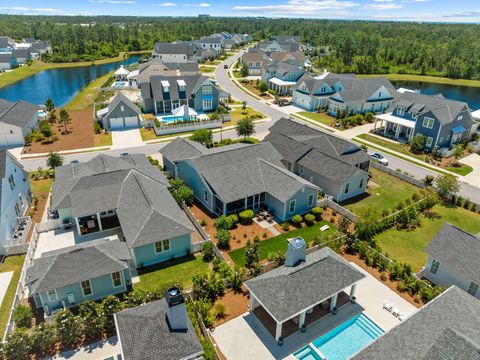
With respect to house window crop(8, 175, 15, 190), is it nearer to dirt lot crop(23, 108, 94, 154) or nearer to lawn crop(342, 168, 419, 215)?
dirt lot crop(23, 108, 94, 154)

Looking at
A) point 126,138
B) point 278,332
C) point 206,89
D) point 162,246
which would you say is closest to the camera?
point 278,332

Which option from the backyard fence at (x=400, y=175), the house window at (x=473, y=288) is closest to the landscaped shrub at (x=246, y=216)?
the house window at (x=473, y=288)

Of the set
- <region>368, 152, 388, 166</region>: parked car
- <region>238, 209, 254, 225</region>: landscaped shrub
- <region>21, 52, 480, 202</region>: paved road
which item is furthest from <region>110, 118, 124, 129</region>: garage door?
<region>368, 152, 388, 166</region>: parked car

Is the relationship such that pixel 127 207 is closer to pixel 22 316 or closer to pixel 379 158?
pixel 22 316

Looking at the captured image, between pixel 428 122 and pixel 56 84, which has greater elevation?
pixel 428 122

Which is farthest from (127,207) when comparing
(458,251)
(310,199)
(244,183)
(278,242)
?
(458,251)

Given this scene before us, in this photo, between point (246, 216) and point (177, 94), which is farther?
point (177, 94)

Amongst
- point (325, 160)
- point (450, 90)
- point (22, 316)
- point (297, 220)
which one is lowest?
point (297, 220)
